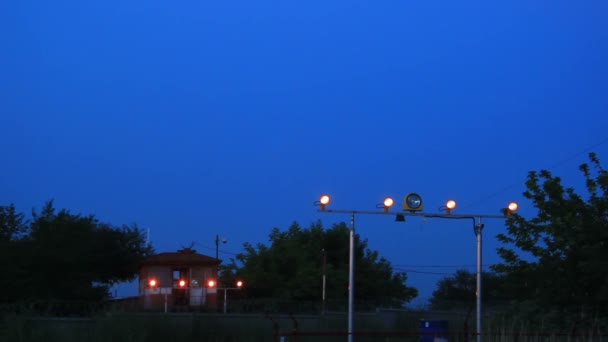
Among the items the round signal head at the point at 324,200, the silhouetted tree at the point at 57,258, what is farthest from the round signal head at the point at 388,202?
the silhouetted tree at the point at 57,258

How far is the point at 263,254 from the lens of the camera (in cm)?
5219

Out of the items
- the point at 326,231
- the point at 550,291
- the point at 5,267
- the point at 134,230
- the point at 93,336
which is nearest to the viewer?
the point at 550,291

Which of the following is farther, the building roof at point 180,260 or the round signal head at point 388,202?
the building roof at point 180,260

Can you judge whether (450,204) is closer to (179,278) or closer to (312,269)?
(179,278)

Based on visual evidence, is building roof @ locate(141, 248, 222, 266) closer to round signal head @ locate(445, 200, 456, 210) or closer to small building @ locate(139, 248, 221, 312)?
small building @ locate(139, 248, 221, 312)

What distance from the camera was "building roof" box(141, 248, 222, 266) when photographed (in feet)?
131

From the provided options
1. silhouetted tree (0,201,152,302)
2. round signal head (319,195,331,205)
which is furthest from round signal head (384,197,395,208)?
silhouetted tree (0,201,152,302)

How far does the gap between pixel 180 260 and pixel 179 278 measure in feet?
3.12

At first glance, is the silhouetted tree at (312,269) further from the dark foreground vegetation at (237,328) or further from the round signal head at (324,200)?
the round signal head at (324,200)

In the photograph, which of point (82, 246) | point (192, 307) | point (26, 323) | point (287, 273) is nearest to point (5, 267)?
point (82, 246)

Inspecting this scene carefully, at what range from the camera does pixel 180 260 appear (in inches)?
1582

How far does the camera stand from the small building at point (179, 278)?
129 ft

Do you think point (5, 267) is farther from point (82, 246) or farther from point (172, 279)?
point (172, 279)

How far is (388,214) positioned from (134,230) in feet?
80.6
